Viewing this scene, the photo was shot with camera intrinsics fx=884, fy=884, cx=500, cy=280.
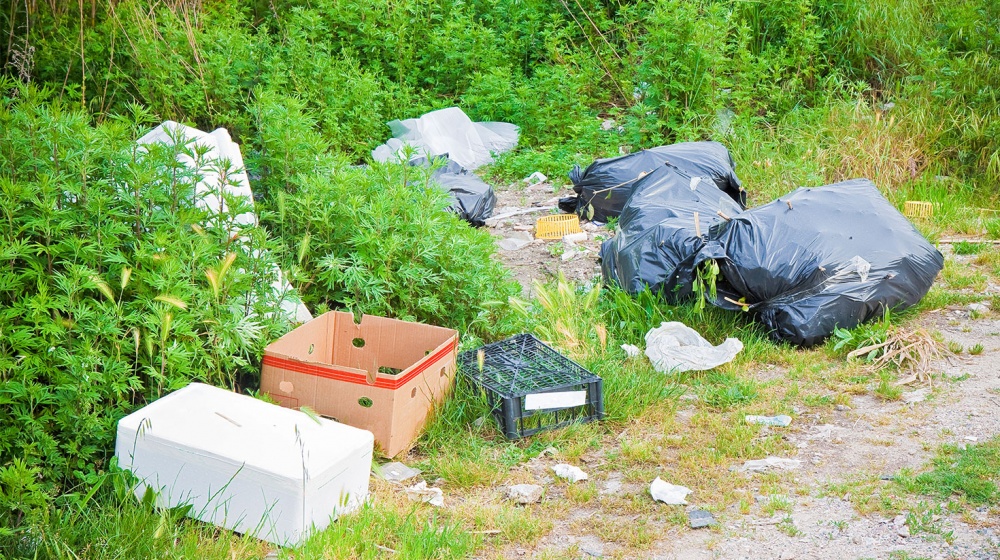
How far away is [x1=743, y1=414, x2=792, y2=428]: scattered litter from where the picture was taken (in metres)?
3.44

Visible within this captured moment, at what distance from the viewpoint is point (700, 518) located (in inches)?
110

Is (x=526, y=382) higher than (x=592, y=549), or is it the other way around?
(x=526, y=382)

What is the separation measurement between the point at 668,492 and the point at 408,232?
4.68ft

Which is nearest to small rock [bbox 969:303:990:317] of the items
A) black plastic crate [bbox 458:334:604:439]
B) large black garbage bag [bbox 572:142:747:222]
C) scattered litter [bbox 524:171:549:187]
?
large black garbage bag [bbox 572:142:747:222]

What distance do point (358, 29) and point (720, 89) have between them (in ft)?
9.76

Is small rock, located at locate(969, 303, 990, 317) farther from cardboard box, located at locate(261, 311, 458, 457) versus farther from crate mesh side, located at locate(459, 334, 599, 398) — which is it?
cardboard box, located at locate(261, 311, 458, 457)

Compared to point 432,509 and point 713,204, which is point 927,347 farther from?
point 432,509

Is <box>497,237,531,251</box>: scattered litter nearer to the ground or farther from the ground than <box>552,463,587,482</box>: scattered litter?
farther from the ground

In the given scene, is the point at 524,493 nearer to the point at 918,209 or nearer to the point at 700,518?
the point at 700,518

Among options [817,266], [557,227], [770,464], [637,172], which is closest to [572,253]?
[557,227]

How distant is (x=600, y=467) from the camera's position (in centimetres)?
316

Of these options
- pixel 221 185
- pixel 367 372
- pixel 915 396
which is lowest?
→ pixel 915 396

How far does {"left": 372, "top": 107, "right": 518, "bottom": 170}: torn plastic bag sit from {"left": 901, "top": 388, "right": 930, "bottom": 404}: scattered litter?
12.6 ft

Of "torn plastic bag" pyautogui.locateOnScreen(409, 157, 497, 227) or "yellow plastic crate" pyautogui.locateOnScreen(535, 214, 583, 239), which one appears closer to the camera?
"yellow plastic crate" pyautogui.locateOnScreen(535, 214, 583, 239)
